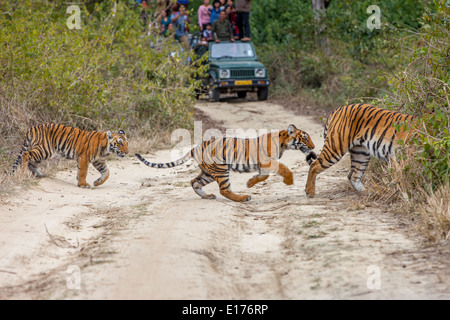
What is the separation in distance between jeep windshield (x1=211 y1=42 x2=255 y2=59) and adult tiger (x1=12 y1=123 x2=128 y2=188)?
9930 millimetres

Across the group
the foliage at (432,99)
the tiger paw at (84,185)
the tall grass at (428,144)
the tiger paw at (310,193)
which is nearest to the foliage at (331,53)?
the foliage at (432,99)

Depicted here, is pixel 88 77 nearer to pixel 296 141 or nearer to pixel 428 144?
pixel 296 141

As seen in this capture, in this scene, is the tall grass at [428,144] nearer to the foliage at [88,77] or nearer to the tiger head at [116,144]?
the tiger head at [116,144]

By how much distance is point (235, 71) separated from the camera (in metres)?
18.4

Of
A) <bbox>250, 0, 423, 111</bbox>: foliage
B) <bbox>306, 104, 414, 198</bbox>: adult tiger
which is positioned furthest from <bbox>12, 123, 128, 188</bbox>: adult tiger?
<bbox>250, 0, 423, 111</bbox>: foliage

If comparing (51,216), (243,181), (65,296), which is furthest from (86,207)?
(65,296)

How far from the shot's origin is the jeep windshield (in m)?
19.1

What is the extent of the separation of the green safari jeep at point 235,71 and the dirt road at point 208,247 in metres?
9.39

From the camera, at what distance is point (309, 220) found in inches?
272

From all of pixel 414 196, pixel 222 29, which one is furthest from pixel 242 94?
pixel 414 196

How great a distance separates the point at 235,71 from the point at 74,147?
949 centimetres

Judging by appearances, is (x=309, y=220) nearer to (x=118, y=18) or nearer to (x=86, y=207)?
(x=86, y=207)

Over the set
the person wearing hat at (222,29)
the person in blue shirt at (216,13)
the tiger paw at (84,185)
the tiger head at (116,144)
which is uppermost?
the person in blue shirt at (216,13)

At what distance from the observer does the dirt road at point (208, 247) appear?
4.86 m
